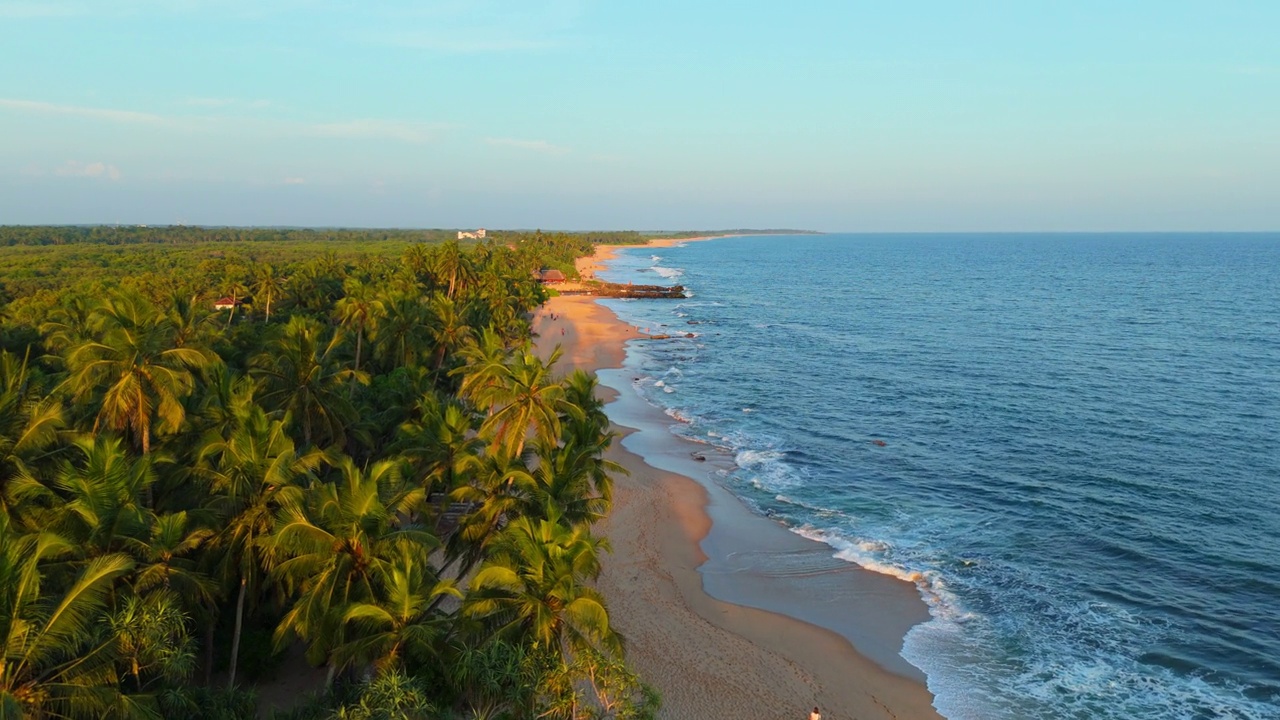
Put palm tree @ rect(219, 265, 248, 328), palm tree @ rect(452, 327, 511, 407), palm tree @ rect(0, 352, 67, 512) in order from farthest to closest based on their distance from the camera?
palm tree @ rect(219, 265, 248, 328), palm tree @ rect(452, 327, 511, 407), palm tree @ rect(0, 352, 67, 512)

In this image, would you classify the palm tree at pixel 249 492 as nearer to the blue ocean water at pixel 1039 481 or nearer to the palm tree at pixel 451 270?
the blue ocean water at pixel 1039 481

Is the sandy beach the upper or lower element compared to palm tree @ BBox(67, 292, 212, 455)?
Answer: lower

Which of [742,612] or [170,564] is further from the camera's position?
[742,612]

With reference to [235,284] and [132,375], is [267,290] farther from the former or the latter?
[132,375]

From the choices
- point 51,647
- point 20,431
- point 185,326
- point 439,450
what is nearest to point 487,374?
point 439,450

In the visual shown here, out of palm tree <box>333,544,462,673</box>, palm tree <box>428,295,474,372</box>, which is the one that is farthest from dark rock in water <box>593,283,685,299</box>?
palm tree <box>333,544,462,673</box>

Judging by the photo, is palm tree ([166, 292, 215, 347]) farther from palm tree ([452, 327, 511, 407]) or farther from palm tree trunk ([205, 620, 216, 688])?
palm tree trunk ([205, 620, 216, 688])
